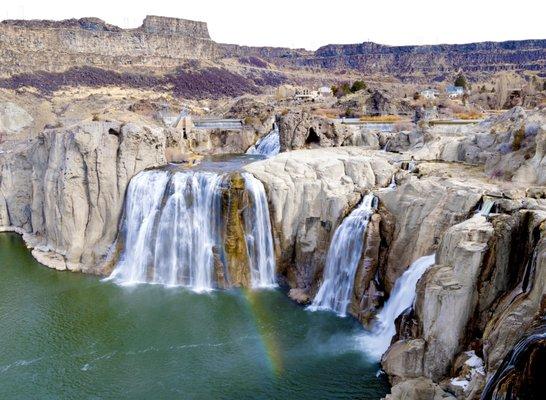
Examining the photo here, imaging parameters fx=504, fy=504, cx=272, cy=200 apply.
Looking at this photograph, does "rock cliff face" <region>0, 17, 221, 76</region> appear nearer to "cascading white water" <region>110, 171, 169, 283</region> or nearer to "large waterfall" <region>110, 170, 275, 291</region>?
"cascading white water" <region>110, 171, 169, 283</region>

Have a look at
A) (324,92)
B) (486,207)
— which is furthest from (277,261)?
(324,92)

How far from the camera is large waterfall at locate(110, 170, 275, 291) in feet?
76.9

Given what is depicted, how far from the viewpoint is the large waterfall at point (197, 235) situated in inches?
923

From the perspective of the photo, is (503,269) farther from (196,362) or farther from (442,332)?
(196,362)

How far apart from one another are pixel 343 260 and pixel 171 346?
7.54 m

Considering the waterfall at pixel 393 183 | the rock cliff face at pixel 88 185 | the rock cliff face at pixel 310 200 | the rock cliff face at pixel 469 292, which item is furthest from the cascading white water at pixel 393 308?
the rock cliff face at pixel 88 185

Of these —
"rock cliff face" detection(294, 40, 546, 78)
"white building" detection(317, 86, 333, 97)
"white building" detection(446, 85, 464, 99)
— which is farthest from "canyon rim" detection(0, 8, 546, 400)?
"rock cliff face" detection(294, 40, 546, 78)

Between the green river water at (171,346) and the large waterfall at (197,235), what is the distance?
107 centimetres

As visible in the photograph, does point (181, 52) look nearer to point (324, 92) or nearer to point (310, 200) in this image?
point (324, 92)

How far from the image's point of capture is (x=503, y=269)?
1389 centimetres

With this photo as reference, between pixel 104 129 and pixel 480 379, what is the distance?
2125 centimetres

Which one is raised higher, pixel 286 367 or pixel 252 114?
pixel 252 114

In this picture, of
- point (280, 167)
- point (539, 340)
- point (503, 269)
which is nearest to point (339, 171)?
point (280, 167)

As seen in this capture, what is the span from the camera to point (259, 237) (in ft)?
77.6
